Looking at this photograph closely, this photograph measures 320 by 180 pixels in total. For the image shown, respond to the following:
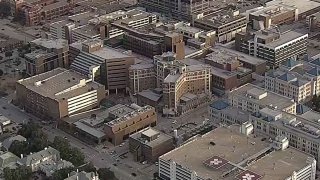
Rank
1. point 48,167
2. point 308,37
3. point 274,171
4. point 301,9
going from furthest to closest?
1. point 301,9
2. point 308,37
3. point 48,167
4. point 274,171

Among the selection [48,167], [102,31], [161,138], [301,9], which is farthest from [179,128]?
[301,9]

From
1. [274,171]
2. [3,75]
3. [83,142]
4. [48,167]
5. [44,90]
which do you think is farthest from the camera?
[3,75]

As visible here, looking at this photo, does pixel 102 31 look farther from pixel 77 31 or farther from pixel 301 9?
pixel 301 9

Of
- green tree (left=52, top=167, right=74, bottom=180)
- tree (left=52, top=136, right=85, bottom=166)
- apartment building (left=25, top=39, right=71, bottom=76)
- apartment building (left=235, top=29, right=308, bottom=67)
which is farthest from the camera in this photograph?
apartment building (left=235, top=29, right=308, bottom=67)

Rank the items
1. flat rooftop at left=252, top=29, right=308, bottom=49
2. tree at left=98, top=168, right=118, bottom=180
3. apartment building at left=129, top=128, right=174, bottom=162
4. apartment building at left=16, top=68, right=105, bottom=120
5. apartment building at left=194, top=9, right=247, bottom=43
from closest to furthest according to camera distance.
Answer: tree at left=98, top=168, right=118, bottom=180, apartment building at left=129, top=128, right=174, bottom=162, apartment building at left=16, top=68, right=105, bottom=120, flat rooftop at left=252, top=29, right=308, bottom=49, apartment building at left=194, top=9, right=247, bottom=43

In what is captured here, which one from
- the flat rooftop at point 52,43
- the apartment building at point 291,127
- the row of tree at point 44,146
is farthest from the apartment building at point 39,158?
the flat rooftop at point 52,43

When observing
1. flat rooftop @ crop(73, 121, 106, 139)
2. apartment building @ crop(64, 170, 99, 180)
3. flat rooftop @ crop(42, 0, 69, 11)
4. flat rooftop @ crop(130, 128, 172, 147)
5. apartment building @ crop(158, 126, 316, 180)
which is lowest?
flat rooftop @ crop(73, 121, 106, 139)

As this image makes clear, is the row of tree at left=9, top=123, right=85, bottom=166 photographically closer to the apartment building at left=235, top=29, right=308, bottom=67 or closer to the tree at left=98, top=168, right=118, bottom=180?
the tree at left=98, top=168, right=118, bottom=180

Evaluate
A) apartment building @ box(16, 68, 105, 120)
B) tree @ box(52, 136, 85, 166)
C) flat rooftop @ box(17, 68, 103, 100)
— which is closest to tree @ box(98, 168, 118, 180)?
tree @ box(52, 136, 85, 166)
